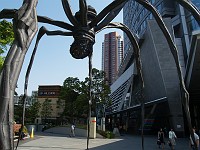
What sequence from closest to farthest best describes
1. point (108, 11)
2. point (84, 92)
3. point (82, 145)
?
point (108, 11) < point (82, 145) < point (84, 92)

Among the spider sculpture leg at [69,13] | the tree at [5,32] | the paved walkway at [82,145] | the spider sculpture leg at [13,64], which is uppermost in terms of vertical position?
the tree at [5,32]

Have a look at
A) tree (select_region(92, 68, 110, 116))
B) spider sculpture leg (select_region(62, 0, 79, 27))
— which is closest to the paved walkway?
spider sculpture leg (select_region(62, 0, 79, 27))

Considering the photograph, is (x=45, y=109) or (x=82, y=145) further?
(x=45, y=109)

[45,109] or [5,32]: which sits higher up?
[5,32]

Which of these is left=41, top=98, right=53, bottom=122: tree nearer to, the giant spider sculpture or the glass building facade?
the glass building facade

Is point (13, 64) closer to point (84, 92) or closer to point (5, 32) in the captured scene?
point (5, 32)

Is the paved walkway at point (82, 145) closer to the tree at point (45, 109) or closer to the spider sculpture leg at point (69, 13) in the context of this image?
the spider sculpture leg at point (69, 13)

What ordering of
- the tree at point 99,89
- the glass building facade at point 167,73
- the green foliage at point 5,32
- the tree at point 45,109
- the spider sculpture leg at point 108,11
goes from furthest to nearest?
the tree at point 45,109 < the tree at point 99,89 < the glass building facade at point 167,73 < the green foliage at point 5,32 < the spider sculpture leg at point 108,11

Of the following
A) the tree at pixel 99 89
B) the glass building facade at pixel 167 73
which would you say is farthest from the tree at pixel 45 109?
the tree at pixel 99 89

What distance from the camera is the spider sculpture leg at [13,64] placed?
6.09 ft

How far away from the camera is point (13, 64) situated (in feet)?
6.70

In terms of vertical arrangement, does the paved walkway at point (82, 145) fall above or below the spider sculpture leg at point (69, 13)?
below

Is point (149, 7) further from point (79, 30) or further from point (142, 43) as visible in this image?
point (142, 43)

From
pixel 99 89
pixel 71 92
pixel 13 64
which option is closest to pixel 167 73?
pixel 99 89
